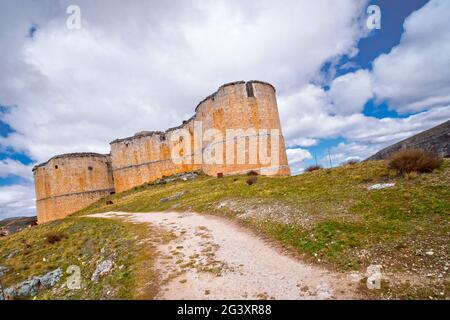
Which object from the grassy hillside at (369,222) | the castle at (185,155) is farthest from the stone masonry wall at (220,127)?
the grassy hillside at (369,222)

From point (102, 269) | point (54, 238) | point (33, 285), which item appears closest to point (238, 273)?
point (102, 269)

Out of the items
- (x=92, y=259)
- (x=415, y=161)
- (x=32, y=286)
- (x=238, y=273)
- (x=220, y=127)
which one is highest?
(x=220, y=127)

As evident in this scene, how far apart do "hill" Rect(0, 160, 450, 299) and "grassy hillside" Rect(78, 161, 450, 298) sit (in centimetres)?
2

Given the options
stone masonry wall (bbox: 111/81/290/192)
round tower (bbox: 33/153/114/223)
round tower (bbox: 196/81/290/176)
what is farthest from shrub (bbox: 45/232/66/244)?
round tower (bbox: 33/153/114/223)

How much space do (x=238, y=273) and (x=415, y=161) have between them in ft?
36.9

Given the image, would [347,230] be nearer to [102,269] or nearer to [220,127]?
[102,269]

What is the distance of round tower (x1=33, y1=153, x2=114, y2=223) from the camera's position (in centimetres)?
4144

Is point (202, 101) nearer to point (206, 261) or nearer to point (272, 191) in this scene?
point (272, 191)

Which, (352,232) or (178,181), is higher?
(178,181)

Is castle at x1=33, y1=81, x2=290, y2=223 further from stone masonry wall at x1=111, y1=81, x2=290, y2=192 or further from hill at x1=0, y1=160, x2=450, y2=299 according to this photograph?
hill at x1=0, y1=160, x2=450, y2=299

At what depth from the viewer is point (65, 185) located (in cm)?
4159
